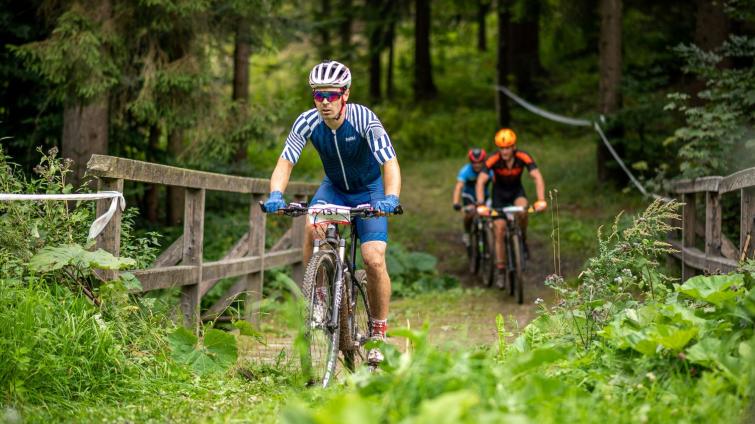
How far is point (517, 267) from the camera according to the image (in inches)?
481

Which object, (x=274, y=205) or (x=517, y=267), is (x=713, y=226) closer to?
(x=517, y=267)

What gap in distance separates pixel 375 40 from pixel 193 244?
24.1 m

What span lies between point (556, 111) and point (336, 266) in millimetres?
23819

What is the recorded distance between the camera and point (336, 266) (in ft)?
20.2

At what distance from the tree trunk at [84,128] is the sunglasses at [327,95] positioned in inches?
250

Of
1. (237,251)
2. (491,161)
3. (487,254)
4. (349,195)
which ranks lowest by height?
(487,254)

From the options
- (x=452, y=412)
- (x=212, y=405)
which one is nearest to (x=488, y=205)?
(x=212, y=405)

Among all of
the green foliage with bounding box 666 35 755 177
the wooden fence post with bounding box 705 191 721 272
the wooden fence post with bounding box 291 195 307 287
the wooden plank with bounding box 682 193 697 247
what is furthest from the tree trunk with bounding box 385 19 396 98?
the wooden fence post with bounding box 705 191 721 272

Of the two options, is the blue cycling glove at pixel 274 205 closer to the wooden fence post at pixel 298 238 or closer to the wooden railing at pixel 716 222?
the wooden railing at pixel 716 222

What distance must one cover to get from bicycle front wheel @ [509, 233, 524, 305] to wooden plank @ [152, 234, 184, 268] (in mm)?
5159

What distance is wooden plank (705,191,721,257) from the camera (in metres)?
8.80

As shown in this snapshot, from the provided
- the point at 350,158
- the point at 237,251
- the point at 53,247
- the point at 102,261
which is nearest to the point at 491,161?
the point at 237,251

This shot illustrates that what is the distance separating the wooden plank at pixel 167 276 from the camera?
7105 millimetres

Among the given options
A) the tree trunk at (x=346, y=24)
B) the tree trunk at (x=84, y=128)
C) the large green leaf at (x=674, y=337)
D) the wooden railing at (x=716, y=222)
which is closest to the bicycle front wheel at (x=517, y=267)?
the wooden railing at (x=716, y=222)
